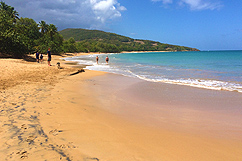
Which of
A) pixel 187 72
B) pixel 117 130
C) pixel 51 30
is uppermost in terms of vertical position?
pixel 51 30

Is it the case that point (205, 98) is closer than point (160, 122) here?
No

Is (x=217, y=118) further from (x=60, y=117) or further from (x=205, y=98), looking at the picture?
(x=60, y=117)

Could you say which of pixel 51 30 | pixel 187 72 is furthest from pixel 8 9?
pixel 187 72

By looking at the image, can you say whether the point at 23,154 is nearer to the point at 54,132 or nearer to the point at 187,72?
the point at 54,132

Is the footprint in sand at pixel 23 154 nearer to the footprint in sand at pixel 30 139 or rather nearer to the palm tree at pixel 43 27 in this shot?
the footprint in sand at pixel 30 139

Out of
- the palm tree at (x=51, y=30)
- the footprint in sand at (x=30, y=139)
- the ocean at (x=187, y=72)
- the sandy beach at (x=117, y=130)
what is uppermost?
the palm tree at (x=51, y=30)

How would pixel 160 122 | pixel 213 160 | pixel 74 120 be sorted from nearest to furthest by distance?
pixel 213 160, pixel 74 120, pixel 160 122

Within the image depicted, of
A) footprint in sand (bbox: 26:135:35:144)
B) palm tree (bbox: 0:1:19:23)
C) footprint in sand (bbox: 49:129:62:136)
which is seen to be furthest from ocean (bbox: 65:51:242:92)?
palm tree (bbox: 0:1:19:23)

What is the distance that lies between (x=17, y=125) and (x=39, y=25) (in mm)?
76860

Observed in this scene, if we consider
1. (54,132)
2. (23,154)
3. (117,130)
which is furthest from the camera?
(117,130)

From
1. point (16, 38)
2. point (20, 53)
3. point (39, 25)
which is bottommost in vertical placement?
point (20, 53)

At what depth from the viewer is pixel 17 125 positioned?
377 centimetres

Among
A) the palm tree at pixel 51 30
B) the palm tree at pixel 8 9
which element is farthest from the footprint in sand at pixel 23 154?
the palm tree at pixel 51 30

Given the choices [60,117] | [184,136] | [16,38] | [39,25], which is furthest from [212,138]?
[39,25]
